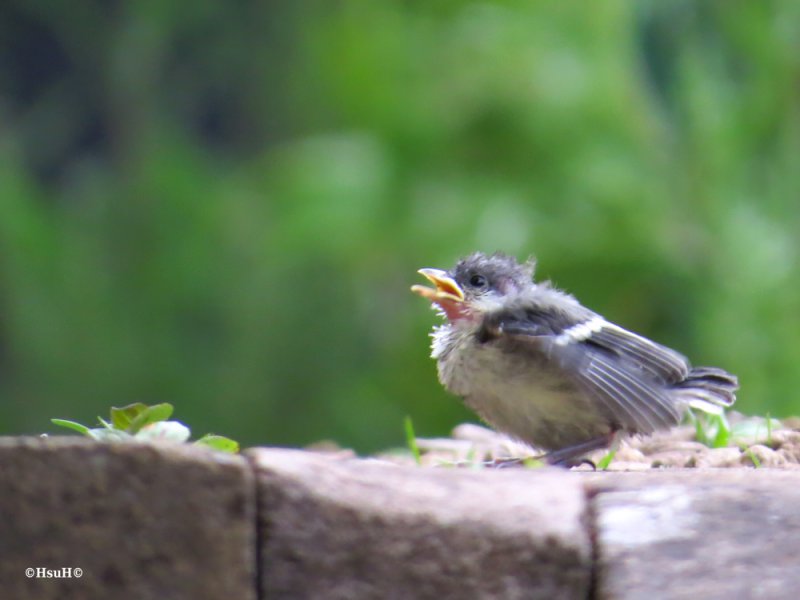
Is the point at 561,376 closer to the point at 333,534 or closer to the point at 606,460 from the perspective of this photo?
the point at 606,460

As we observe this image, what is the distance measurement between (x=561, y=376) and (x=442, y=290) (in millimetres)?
551

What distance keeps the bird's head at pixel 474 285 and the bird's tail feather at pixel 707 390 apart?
0.59 m

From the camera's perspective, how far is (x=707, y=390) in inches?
159

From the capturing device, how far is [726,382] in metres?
4.09

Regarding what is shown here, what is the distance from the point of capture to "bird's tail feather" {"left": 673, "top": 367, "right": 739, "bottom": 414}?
3.96m

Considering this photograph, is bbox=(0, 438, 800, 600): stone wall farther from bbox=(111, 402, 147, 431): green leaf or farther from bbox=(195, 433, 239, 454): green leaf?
bbox=(111, 402, 147, 431): green leaf

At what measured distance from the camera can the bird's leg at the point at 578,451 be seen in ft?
12.5

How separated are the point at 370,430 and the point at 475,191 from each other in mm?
1742

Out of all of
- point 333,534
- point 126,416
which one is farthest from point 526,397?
point 333,534

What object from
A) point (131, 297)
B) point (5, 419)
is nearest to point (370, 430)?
point (131, 297)

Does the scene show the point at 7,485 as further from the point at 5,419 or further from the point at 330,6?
the point at 330,6

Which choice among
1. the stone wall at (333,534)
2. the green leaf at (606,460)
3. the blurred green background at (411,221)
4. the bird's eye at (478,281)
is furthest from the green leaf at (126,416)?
the blurred green background at (411,221)

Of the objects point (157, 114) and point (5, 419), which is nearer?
point (5, 419)

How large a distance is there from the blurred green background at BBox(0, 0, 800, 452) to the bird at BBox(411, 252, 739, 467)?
4250 millimetres
